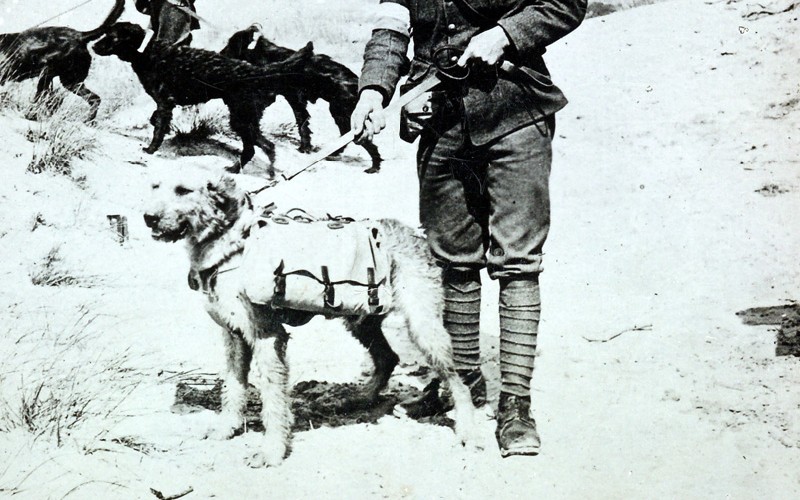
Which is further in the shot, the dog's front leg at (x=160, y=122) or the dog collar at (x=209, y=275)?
the dog's front leg at (x=160, y=122)

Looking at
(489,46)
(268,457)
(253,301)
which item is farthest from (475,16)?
(268,457)

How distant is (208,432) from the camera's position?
3029mm

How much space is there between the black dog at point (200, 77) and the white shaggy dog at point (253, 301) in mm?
636

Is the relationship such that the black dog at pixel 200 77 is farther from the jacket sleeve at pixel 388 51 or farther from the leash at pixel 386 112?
the jacket sleeve at pixel 388 51

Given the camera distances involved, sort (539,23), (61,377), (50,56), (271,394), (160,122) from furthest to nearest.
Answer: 1. (50,56)
2. (160,122)
3. (61,377)
4. (271,394)
5. (539,23)

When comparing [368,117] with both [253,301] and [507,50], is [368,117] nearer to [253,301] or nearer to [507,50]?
[507,50]

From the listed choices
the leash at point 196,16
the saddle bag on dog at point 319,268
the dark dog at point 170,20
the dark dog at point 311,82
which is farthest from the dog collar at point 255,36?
the saddle bag on dog at point 319,268

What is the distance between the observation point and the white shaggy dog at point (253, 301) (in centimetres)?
284

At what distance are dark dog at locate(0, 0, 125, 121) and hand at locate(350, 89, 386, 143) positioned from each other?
4.76 feet

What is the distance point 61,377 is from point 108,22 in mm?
1747

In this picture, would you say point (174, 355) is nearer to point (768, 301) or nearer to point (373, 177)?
point (373, 177)

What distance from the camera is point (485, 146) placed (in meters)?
2.85

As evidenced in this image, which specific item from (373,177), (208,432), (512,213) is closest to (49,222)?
(208,432)

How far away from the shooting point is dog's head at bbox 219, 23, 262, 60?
3.48 meters
